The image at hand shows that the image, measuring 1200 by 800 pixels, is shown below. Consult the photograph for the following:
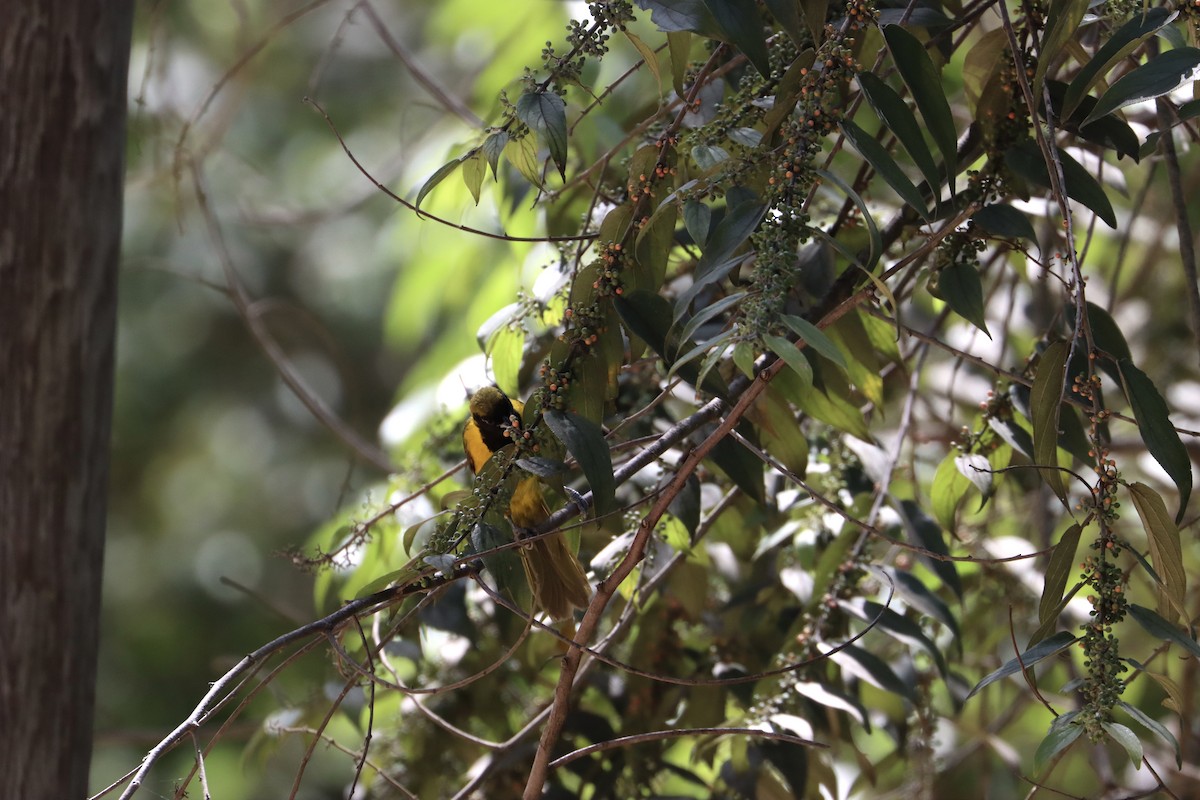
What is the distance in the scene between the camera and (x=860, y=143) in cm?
85

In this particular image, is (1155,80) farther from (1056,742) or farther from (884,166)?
(1056,742)

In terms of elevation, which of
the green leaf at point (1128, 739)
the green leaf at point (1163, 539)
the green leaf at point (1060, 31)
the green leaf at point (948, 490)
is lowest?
the green leaf at point (1128, 739)

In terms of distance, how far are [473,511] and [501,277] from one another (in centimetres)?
101

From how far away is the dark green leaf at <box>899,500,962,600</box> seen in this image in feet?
4.37

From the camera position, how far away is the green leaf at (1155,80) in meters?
0.85

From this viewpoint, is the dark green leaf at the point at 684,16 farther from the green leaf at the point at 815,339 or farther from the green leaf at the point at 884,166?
the green leaf at the point at 815,339

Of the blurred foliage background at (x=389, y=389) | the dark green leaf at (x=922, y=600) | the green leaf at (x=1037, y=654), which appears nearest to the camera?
the green leaf at (x=1037, y=654)

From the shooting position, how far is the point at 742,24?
33.4 inches

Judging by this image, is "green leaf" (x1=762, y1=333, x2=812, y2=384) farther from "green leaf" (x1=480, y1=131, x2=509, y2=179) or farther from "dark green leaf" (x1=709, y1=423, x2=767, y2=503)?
"dark green leaf" (x1=709, y1=423, x2=767, y2=503)

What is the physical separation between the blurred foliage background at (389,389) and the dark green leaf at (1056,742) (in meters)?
0.48

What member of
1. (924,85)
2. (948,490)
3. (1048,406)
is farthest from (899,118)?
(948,490)

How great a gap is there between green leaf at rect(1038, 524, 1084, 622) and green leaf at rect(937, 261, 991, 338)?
221mm

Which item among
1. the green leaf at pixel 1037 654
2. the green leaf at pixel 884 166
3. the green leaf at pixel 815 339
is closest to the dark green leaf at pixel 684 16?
the green leaf at pixel 884 166

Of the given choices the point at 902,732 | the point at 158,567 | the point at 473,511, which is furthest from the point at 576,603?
the point at 158,567
